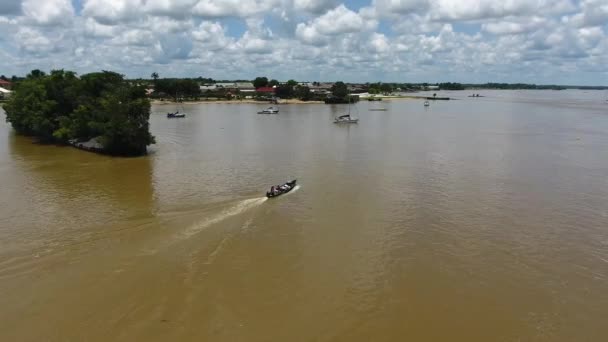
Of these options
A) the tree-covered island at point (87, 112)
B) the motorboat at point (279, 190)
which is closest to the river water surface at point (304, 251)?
the motorboat at point (279, 190)

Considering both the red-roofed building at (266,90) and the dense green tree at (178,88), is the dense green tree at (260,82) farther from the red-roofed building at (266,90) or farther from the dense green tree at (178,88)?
the dense green tree at (178,88)

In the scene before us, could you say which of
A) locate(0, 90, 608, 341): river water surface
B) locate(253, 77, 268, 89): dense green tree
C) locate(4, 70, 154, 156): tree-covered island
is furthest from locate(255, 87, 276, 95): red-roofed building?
locate(0, 90, 608, 341): river water surface

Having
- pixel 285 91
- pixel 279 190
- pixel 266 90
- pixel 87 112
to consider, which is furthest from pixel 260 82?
pixel 279 190

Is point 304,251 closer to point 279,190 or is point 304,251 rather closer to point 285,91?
point 279,190

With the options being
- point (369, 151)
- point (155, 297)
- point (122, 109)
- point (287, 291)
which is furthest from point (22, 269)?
point (369, 151)

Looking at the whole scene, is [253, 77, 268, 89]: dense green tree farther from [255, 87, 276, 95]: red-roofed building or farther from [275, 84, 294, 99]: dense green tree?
[275, 84, 294, 99]: dense green tree
